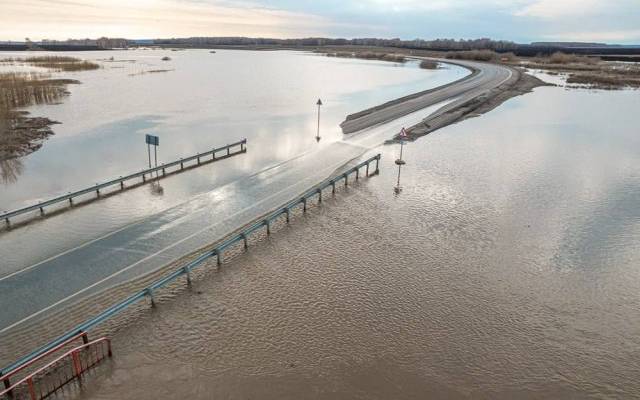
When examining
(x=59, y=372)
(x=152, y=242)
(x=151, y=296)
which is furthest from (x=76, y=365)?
(x=152, y=242)

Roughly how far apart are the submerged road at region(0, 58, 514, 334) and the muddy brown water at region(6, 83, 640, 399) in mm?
2289

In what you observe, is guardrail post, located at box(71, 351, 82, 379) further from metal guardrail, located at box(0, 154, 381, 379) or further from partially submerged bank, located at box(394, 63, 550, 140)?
partially submerged bank, located at box(394, 63, 550, 140)

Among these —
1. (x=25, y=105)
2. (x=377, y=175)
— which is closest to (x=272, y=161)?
(x=377, y=175)

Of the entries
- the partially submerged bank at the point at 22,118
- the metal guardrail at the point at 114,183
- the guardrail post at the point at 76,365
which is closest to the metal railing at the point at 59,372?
the guardrail post at the point at 76,365

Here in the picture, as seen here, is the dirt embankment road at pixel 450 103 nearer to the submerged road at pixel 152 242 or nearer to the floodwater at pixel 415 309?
the submerged road at pixel 152 242

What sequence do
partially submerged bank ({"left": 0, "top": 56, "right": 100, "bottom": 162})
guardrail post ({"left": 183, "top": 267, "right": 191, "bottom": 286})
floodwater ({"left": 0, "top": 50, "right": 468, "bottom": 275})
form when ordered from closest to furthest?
guardrail post ({"left": 183, "top": 267, "right": 191, "bottom": 286}) → floodwater ({"left": 0, "top": 50, "right": 468, "bottom": 275}) → partially submerged bank ({"left": 0, "top": 56, "right": 100, "bottom": 162})

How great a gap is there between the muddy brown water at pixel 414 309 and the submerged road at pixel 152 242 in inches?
90.1

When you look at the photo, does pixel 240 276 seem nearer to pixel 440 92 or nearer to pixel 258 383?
pixel 258 383

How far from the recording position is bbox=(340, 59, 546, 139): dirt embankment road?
40.2 m

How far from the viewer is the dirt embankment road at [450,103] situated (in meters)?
40.2

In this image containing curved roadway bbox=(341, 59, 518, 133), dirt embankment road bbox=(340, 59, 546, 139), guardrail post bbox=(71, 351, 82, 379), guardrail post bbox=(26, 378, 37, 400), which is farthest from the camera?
curved roadway bbox=(341, 59, 518, 133)

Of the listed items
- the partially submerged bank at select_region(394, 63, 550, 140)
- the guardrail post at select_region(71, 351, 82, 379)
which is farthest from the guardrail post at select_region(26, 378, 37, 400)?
the partially submerged bank at select_region(394, 63, 550, 140)

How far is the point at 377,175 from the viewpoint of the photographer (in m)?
25.3

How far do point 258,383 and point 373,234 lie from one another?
899 centimetres
